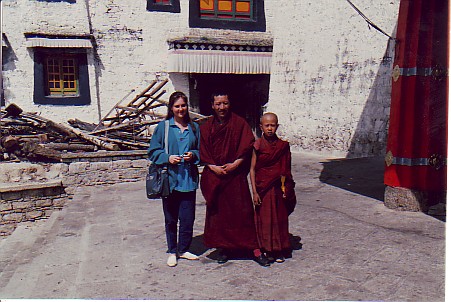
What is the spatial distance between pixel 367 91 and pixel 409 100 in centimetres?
506

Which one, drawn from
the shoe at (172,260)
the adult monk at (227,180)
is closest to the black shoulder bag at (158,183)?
the adult monk at (227,180)

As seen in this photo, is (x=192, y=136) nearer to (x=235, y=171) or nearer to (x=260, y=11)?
(x=235, y=171)

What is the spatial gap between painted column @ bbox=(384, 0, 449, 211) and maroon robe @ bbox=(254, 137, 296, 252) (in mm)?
2334

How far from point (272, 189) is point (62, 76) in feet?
34.8

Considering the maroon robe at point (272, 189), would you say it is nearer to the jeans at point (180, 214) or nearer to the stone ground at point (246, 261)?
the stone ground at point (246, 261)

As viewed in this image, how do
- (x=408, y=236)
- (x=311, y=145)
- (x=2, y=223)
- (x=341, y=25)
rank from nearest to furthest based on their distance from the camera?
1. (x=408, y=236)
2. (x=2, y=223)
3. (x=341, y=25)
4. (x=311, y=145)

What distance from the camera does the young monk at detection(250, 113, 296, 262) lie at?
4215 mm

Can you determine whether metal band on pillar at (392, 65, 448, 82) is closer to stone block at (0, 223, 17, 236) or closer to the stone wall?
the stone wall

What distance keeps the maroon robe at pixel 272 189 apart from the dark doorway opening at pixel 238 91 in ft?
33.5

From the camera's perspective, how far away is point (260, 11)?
1451 centimetres

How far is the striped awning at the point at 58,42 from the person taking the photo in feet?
41.0

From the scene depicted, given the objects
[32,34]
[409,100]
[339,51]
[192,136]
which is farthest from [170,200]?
[32,34]

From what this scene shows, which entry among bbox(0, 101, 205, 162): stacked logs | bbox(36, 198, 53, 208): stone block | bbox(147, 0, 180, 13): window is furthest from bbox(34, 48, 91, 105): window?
bbox(36, 198, 53, 208): stone block

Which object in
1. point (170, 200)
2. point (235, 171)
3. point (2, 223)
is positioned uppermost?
point (235, 171)
